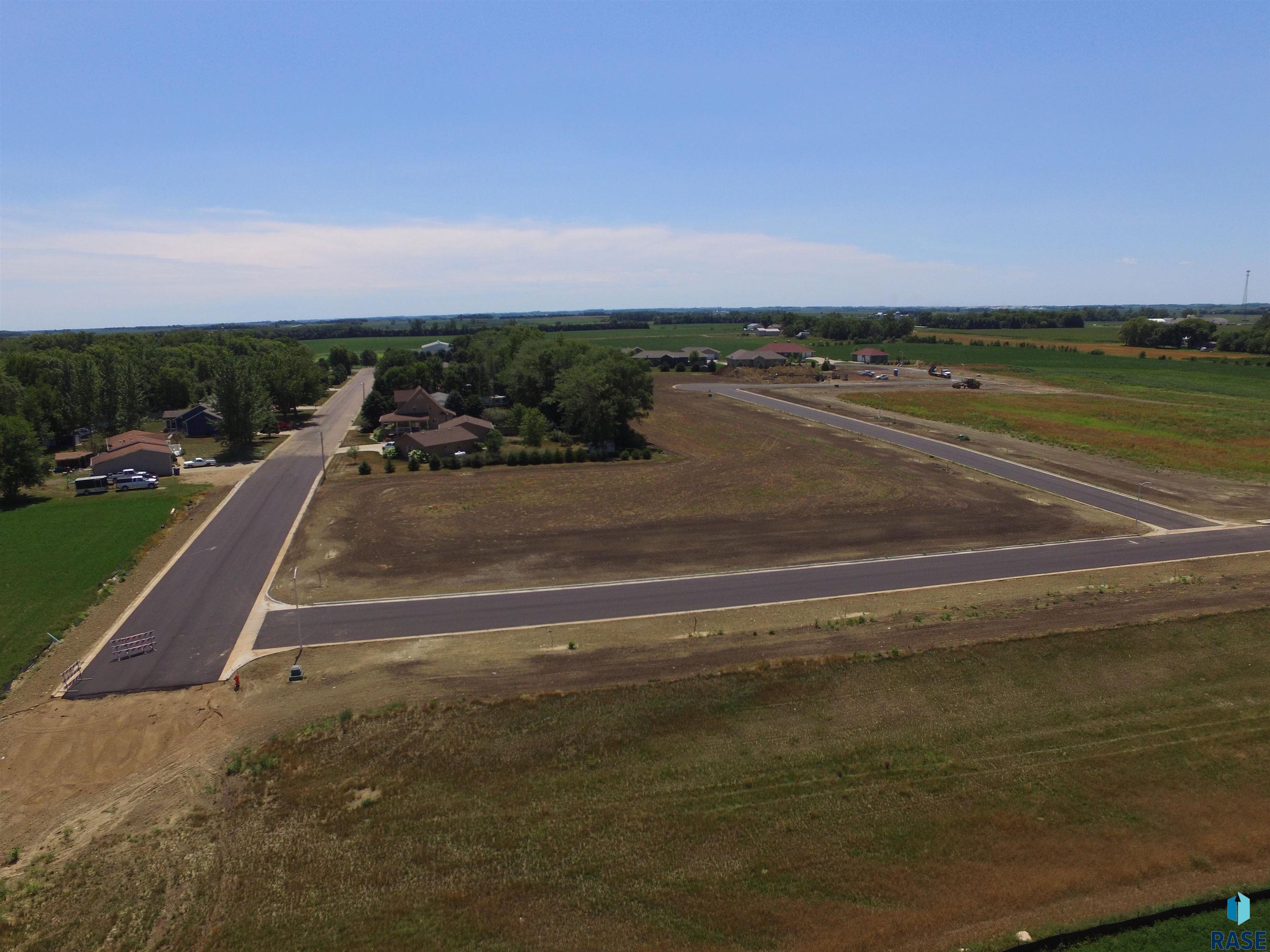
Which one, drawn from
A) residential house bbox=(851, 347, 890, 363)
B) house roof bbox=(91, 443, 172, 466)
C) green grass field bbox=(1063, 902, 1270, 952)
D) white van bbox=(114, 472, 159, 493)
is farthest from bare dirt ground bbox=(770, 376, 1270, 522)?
house roof bbox=(91, 443, 172, 466)

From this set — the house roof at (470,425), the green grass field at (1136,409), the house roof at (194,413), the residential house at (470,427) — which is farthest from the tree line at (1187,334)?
the house roof at (194,413)

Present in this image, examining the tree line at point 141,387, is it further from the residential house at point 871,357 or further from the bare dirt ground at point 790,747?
the residential house at point 871,357

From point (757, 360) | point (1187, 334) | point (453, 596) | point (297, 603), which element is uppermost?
point (1187, 334)

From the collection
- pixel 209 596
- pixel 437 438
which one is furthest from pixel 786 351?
pixel 209 596

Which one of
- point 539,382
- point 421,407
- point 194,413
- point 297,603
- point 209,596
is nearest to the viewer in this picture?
point 297,603

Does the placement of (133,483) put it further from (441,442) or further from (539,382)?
(539,382)
